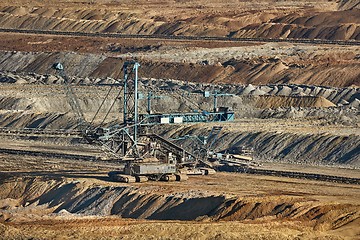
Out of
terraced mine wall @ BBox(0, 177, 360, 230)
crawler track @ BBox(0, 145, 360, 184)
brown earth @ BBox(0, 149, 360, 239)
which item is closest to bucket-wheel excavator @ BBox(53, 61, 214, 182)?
brown earth @ BBox(0, 149, 360, 239)

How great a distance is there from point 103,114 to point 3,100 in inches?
481

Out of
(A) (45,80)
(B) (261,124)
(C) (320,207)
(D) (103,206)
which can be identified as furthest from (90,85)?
(C) (320,207)

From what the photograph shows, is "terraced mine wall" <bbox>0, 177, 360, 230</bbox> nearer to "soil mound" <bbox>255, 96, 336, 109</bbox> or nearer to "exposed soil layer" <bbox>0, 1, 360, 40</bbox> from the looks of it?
"soil mound" <bbox>255, 96, 336, 109</bbox>

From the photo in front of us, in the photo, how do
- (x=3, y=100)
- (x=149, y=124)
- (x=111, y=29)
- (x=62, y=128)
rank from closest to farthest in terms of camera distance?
(x=149, y=124), (x=62, y=128), (x=3, y=100), (x=111, y=29)

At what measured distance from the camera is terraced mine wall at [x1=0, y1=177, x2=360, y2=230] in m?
61.3

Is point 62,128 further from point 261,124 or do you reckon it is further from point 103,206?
point 103,206

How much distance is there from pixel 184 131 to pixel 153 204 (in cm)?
2883

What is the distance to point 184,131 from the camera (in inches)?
3738

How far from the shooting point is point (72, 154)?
91.2 meters

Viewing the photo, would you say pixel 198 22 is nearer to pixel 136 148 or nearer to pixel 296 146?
pixel 296 146

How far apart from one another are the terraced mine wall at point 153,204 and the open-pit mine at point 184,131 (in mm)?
103

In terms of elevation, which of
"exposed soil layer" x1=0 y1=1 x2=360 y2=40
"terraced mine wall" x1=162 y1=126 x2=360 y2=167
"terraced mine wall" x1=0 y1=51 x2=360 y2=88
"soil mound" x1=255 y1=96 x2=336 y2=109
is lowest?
"exposed soil layer" x1=0 y1=1 x2=360 y2=40

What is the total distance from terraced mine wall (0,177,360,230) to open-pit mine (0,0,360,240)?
103 mm

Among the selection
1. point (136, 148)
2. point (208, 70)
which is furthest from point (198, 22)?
point (136, 148)
